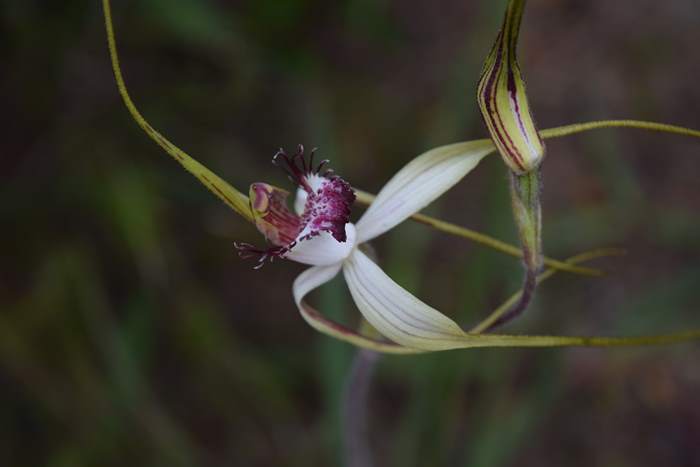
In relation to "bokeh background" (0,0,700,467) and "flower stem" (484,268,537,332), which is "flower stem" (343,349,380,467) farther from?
"bokeh background" (0,0,700,467)

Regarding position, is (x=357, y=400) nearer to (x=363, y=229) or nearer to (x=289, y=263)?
(x=363, y=229)

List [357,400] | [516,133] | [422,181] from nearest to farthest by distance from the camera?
[516,133] < [422,181] < [357,400]

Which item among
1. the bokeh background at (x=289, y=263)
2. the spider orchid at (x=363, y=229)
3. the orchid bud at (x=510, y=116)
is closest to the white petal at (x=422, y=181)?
the spider orchid at (x=363, y=229)

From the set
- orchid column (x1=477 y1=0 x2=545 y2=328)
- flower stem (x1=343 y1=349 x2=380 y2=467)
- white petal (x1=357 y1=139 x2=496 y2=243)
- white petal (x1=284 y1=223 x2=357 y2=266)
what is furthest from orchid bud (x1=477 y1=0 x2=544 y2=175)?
flower stem (x1=343 y1=349 x2=380 y2=467)

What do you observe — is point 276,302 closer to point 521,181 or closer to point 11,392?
point 11,392

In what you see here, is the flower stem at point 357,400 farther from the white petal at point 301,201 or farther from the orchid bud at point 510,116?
the orchid bud at point 510,116

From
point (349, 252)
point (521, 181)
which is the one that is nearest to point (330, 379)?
point (349, 252)

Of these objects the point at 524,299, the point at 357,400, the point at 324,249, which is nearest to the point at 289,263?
the point at 357,400
